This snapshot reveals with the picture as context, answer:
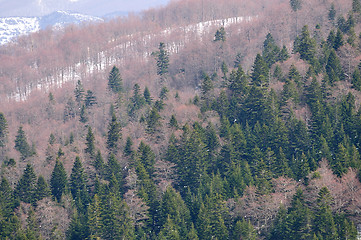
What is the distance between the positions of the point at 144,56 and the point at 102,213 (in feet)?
356

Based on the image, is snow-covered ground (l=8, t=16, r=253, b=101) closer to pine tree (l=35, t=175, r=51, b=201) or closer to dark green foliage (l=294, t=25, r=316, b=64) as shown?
dark green foliage (l=294, t=25, r=316, b=64)

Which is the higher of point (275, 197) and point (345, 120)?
point (345, 120)

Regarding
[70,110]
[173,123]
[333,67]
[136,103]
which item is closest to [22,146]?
Answer: [136,103]

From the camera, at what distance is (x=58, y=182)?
7056cm

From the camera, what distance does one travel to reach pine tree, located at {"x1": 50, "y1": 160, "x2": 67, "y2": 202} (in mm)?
70250

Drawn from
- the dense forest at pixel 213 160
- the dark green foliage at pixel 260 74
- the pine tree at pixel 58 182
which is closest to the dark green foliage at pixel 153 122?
the dense forest at pixel 213 160

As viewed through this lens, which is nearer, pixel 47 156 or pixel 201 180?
pixel 201 180

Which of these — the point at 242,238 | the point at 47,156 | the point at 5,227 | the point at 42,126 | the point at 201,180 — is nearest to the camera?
the point at 242,238

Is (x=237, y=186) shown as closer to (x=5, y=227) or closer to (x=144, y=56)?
(x=5, y=227)

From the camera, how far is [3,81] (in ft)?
554

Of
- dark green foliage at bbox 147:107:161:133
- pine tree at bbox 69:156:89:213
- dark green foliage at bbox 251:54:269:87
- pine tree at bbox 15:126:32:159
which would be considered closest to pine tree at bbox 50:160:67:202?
pine tree at bbox 69:156:89:213

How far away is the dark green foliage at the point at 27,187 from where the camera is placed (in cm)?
6864

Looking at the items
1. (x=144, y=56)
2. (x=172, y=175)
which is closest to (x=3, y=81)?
(x=144, y=56)

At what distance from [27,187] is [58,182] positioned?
4191mm
